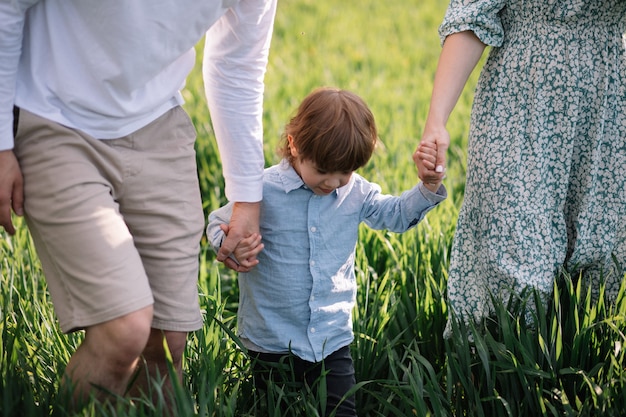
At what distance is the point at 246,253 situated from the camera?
2.15m

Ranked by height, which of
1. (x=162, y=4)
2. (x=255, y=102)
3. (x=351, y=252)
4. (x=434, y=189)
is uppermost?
(x=162, y=4)

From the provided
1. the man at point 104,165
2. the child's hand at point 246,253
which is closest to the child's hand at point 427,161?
the child's hand at point 246,253

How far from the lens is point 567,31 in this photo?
89.1 inches

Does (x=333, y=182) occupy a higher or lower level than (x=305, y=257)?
higher

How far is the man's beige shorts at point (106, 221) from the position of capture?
5.70ft

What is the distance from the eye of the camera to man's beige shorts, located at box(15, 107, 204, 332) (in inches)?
68.4

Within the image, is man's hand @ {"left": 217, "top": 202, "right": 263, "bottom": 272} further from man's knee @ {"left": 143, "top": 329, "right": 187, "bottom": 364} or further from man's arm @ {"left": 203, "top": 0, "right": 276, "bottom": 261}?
man's knee @ {"left": 143, "top": 329, "right": 187, "bottom": 364}

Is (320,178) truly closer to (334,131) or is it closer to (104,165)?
(334,131)

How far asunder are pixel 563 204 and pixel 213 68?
3.26 feet

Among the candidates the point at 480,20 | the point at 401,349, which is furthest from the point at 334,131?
the point at 401,349

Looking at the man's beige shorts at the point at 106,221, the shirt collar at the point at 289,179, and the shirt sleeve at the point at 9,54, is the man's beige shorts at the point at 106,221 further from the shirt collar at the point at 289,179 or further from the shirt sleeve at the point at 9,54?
the shirt collar at the point at 289,179

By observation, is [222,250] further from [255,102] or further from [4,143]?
[4,143]

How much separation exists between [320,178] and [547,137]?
24.6 inches

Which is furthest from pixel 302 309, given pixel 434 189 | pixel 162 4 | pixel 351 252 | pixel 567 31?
pixel 567 31
